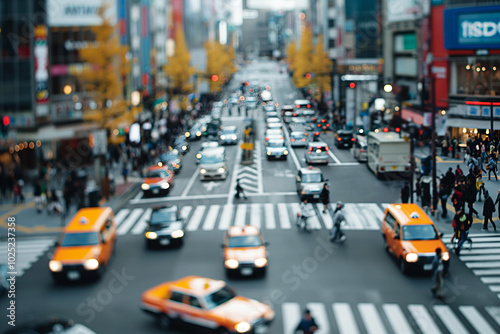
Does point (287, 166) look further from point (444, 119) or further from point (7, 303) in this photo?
point (7, 303)

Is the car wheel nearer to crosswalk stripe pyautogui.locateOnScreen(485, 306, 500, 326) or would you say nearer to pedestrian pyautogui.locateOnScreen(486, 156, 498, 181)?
crosswalk stripe pyautogui.locateOnScreen(485, 306, 500, 326)

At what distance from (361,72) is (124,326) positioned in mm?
91235

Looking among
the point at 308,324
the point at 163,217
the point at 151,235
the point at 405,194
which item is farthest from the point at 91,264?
the point at 405,194

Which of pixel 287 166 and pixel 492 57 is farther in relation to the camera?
pixel 287 166

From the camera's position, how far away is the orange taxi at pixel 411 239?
902 inches

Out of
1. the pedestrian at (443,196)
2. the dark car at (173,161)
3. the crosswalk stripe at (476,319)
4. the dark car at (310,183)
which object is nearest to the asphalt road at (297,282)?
the crosswalk stripe at (476,319)

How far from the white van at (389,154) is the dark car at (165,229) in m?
11.8

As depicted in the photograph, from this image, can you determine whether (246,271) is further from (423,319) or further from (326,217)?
(326,217)

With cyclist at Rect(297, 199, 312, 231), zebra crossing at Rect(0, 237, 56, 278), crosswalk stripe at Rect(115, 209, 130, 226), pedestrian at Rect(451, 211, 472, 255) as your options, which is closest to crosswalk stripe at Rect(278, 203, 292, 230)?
cyclist at Rect(297, 199, 312, 231)

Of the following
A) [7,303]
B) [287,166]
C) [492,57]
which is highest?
[492,57]

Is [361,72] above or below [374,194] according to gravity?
above

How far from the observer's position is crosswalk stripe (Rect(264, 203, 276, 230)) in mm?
30297

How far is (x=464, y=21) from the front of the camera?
151ft

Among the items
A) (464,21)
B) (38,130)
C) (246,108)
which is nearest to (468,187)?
(464,21)
